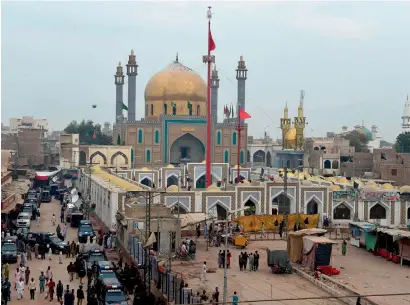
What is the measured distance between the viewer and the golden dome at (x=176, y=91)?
6247 cm

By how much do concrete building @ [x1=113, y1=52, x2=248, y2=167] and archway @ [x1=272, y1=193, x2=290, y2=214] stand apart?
24.3 metres

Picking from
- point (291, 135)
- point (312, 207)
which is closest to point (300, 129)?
point (291, 135)

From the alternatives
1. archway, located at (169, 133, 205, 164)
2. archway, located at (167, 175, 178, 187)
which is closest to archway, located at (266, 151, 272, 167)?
archway, located at (169, 133, 205, 164)

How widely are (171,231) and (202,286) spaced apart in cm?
456

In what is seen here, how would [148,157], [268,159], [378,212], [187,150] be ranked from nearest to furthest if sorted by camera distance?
[378,212] → [148,157] → [187,150] → [268,159]

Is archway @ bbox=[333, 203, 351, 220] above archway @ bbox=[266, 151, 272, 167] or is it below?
below

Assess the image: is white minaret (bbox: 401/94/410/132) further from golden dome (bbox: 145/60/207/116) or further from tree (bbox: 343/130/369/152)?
golden dome (bbox: 145/60/207/116)

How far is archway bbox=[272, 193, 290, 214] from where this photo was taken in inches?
1398

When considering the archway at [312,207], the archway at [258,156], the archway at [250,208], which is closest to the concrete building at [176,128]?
the archway at [258,156]

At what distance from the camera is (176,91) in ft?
205

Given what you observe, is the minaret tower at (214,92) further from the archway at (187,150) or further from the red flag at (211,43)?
the red flag at (211,43)

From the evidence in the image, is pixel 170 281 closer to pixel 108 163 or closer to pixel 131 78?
pixel 108 163

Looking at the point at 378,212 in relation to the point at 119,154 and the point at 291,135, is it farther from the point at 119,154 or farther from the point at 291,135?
the point at 291,135

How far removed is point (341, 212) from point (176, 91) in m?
29.9
